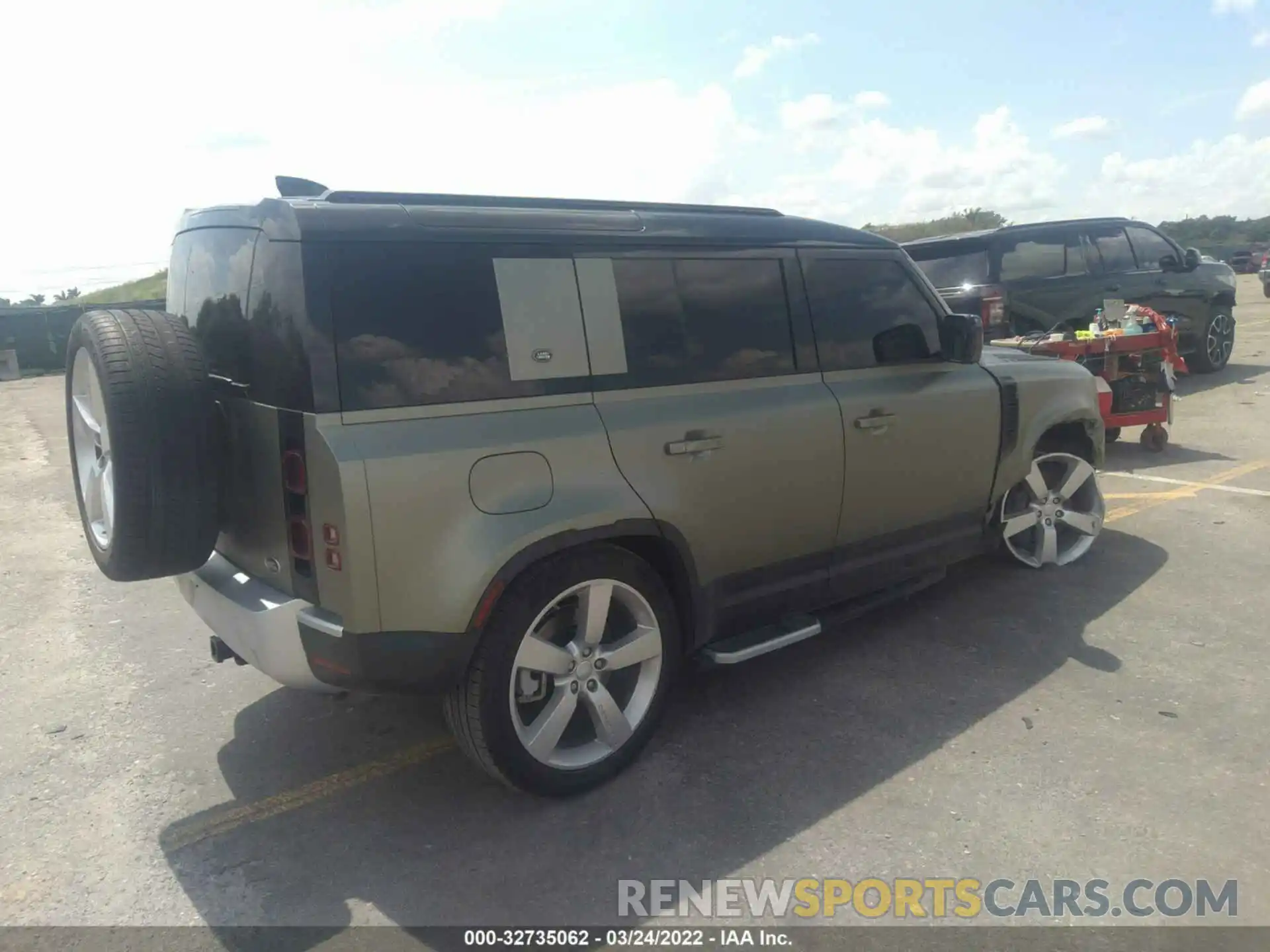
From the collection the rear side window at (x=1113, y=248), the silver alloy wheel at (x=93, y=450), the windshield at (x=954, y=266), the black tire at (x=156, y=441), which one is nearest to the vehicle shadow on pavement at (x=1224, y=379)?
the rear side window at (x=1113, y=248)

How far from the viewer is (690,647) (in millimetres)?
3645

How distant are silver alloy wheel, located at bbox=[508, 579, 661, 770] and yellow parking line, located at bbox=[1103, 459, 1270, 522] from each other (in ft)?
14.0

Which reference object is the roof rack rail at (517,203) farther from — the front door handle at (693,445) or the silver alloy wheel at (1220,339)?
the silver alloy wheel at (1220,339)

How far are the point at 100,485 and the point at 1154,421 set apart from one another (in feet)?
25.4

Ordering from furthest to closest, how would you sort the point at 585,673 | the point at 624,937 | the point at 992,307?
the point at 992,307 → the point at 585,673 → the point at 624,937

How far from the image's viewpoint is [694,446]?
3432mm

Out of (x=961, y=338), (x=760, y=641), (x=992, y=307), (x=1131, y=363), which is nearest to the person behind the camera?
(x=760, y=641)

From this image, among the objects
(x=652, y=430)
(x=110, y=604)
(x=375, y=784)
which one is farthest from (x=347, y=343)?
(x=110, y=604)

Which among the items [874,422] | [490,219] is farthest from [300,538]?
[874,422]

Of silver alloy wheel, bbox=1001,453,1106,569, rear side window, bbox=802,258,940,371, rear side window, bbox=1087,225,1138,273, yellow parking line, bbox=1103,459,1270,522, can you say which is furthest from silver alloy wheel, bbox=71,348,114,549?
rear side window, bbox=1087,225,1138,273

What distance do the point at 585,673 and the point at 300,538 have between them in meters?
1.07

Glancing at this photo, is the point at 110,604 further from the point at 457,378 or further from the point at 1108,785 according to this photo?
the point at 1108,785

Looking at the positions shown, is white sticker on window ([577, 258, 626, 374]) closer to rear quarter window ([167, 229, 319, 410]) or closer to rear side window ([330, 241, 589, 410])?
rear side window ([330, 241, 589, 410])

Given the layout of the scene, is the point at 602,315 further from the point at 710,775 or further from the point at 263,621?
the point at 710,775
